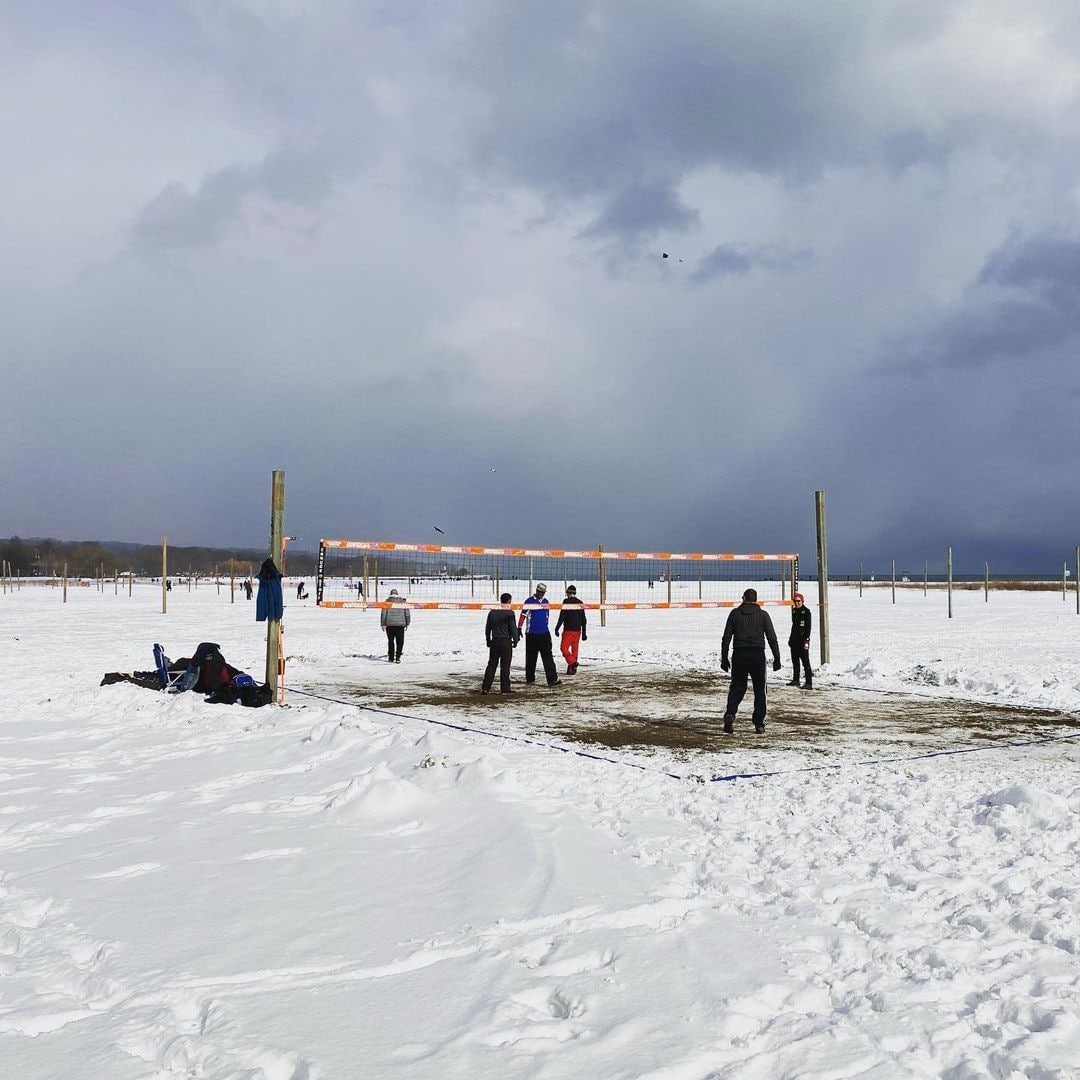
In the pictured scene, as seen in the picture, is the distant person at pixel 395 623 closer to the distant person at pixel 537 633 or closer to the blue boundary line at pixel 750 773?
the distant person at pixel 537 633

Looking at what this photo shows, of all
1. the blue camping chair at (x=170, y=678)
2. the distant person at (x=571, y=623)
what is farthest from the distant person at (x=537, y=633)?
the blue camping chair at (x=170, y=678)

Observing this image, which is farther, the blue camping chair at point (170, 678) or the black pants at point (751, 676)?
the blue camping chair at point (170, 678)

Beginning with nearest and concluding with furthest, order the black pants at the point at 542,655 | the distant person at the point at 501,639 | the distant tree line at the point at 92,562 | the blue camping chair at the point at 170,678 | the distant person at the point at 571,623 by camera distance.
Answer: the blue camping chair at the point at 170,678 < the distant person at the point at 501,639 < the black pants at the point at 542,655 < the distant person at the point at 571,623 < the distant tree line at the point at 92,562

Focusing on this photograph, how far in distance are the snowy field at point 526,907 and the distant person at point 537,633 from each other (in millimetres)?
4282

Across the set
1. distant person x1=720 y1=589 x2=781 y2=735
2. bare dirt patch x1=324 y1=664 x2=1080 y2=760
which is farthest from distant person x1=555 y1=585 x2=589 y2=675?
distant person x1=720 y1=589 x2=781 y2=735

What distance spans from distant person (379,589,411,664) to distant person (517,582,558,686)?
3.52 metres

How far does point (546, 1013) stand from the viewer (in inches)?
142

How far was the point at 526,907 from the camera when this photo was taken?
4.66m

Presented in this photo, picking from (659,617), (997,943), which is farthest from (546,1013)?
(659,617)

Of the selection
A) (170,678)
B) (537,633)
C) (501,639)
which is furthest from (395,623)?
(170,678)

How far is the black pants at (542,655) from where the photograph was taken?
13.8 metres

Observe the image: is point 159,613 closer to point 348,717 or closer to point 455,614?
point 455,614

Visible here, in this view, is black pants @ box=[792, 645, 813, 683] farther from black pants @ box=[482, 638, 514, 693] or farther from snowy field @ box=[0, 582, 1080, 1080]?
black pants @ box=[482, 638, 514, 693]

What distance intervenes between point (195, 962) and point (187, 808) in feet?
9.53
